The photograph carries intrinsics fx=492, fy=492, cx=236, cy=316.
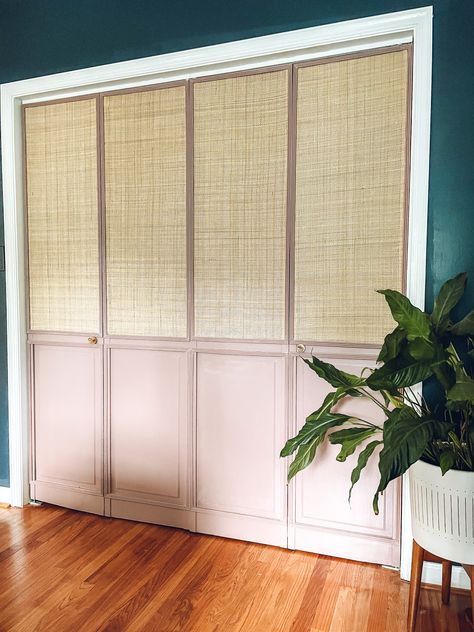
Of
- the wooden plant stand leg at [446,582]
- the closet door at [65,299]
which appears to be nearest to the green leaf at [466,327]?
the wooden plant stand leg at [446,582]

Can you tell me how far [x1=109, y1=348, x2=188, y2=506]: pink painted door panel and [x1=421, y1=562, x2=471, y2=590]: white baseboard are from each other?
1146 millimetres

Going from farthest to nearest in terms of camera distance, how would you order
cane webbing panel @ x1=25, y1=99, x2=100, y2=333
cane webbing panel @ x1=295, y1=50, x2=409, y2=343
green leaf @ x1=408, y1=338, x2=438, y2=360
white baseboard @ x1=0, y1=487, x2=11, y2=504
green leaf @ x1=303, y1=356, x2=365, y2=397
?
1. white baseboard @ x1=0, y1=487, x2=11, y2=504
2. cane webbing panel @ x1=25, y1=99, x2=100, y2=333
3. cane webbing panel @ x1=295, y1=50, x2=409, y2=343
4. green leaf @ x1=303, y1=356, x2=365, y2=397
5. green leaf @ x1=408, y1=338, x2=438, y2=360

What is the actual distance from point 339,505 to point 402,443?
2.94 feet

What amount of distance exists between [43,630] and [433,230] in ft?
6.83

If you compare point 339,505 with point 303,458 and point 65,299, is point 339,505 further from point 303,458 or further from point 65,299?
point 65,299

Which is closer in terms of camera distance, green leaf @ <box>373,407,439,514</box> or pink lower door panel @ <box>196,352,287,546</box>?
green leaf @ <box>373,407,439,514</box>

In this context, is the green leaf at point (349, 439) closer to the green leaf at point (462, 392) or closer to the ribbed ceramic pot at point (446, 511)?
the ribbed ceramic pot at point (446, 511)

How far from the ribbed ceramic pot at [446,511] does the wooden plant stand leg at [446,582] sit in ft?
0.90

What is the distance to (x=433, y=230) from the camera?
1976mm

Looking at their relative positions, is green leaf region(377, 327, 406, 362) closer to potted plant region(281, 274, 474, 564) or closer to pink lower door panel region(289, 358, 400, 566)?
potted plant region(281, 274, 474, 564)

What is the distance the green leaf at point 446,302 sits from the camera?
174 centimetres

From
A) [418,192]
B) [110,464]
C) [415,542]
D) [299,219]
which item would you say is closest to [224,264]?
[299,219]

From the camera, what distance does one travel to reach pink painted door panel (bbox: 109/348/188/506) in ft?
8.06

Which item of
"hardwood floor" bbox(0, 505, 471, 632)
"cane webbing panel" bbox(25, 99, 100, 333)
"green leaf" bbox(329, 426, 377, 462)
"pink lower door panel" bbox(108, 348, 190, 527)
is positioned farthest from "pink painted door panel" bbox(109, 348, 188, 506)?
"green leaf" bbox(329, 426, 377, 462)
